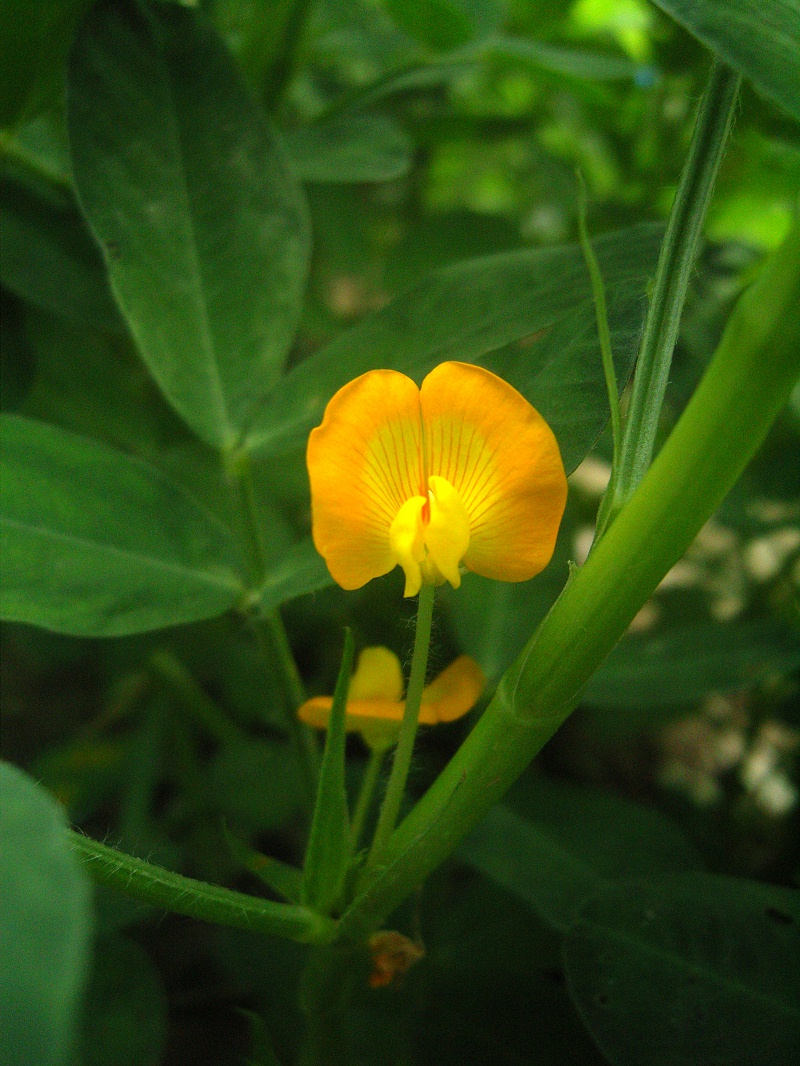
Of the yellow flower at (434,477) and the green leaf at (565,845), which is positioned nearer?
the yellow flower at (434,477)

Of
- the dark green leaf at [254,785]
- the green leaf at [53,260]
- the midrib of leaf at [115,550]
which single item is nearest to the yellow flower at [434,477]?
the midrib of leaf at [115,550]

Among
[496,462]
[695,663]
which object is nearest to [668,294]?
[496,462]

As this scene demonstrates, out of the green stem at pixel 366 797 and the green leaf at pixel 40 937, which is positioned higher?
the green leaf at pixel 40 937

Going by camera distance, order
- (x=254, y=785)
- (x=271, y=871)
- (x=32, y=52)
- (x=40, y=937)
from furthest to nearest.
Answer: (x=254, y=785) < (x=32, y=52) < (x=271, y=871) < (x=40, y=937)

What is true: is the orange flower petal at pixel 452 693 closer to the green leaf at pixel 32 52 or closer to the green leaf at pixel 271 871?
the green leaf at pixel 271 871

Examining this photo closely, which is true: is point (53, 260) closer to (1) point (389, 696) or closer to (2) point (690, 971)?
(1) point (389, 696)

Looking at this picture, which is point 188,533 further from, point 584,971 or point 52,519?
point 584,971

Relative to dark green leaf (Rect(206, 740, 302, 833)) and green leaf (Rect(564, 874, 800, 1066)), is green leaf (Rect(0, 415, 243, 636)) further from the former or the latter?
dark green leaf (Rect(206, 740, 302, 833))
